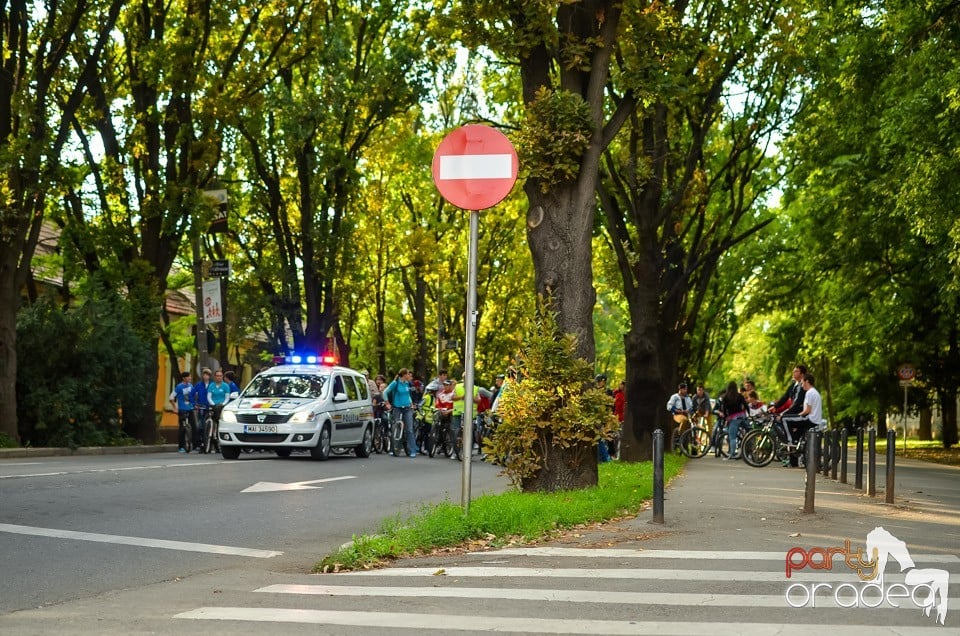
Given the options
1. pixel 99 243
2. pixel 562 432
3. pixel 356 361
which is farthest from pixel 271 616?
pixel 356 361

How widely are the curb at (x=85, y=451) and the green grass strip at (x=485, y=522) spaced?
12901 millimetres

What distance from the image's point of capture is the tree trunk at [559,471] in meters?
13.6

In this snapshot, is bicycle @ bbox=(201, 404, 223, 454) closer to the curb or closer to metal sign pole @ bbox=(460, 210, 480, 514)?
the curb

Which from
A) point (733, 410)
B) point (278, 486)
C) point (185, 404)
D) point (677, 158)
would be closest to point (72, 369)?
point (185, 404)

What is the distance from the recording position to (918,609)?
7.29m

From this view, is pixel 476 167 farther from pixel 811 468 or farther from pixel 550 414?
pixel 811 468

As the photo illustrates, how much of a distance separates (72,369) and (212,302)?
472 cm

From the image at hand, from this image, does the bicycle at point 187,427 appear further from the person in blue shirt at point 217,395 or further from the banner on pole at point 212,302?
the banner on pole at point 212,302

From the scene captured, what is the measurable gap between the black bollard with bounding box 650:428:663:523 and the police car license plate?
12.7 metres

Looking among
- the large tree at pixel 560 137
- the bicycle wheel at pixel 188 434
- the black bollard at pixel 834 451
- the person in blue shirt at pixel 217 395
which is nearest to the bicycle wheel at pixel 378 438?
the person in blue shirt at pixel 217 395

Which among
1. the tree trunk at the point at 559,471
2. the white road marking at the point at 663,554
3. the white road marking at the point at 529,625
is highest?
the tree trunk at the point at 559,471

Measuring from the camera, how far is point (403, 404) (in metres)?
30.3

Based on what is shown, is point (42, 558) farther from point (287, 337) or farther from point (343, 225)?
point (287, 337)

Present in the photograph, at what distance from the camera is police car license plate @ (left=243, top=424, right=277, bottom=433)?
2377 cm
